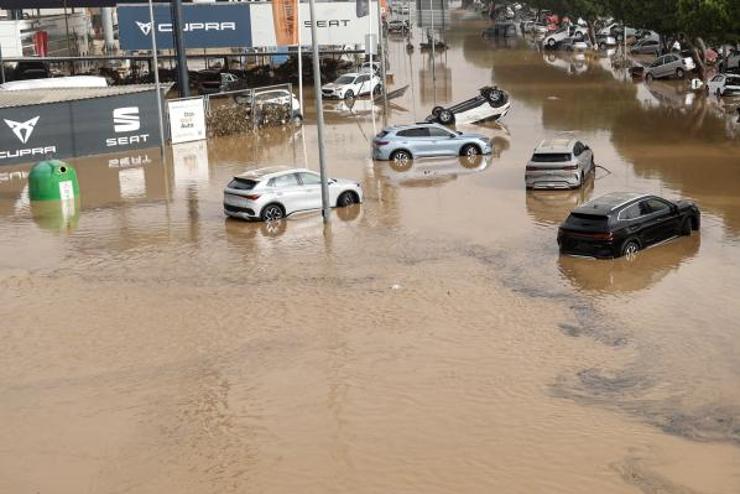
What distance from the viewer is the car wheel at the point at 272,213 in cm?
2733

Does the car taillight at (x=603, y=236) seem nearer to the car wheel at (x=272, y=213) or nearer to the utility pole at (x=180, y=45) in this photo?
the car wheel at (x=272, y=213)

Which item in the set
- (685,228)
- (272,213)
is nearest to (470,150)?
(272,213)

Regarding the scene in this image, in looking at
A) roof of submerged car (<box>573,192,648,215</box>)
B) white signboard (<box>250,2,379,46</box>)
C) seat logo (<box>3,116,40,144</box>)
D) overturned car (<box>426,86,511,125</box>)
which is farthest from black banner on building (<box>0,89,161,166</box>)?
roof of submerged car (<box>573,192,648,215</box>)

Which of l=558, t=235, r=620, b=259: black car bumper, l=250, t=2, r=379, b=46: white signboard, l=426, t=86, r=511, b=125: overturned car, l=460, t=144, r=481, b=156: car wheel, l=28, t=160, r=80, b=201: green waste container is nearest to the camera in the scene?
l=558, t=235, r=620, b=259: black car bumper

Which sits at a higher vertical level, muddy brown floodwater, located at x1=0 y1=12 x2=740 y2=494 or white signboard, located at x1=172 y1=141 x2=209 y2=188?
white signboard, located at x1=172 y1=141 x2=209 y2=188

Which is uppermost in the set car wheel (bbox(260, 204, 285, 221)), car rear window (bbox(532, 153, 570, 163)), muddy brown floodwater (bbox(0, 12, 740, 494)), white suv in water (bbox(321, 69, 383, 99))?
white suv in water (bbox(321, 69, 383, 99))

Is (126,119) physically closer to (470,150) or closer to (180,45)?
(180,45)

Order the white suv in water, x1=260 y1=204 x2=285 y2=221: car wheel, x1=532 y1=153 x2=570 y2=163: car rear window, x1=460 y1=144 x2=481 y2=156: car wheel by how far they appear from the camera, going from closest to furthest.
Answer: x1=260 y1=204 x2=285 y2=221: car wheel → x1=532 y1=153 x2=570 y2=163: car rear window → x1=460 y1=144 x2=481 y2=156: car wheel → the white suv in water

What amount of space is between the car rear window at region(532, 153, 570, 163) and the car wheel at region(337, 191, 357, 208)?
5.66 meters

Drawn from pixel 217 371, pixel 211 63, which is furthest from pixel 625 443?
pixel 211 63

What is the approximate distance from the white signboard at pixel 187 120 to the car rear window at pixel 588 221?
23599mm

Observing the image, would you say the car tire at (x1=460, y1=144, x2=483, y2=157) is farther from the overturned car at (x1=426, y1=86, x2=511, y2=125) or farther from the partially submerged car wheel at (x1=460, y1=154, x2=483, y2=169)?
the overturned car at (x1=426, y1=86, x2=511, y2=125)

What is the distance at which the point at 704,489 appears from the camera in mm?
12539

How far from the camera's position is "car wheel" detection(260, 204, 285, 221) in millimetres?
27328
